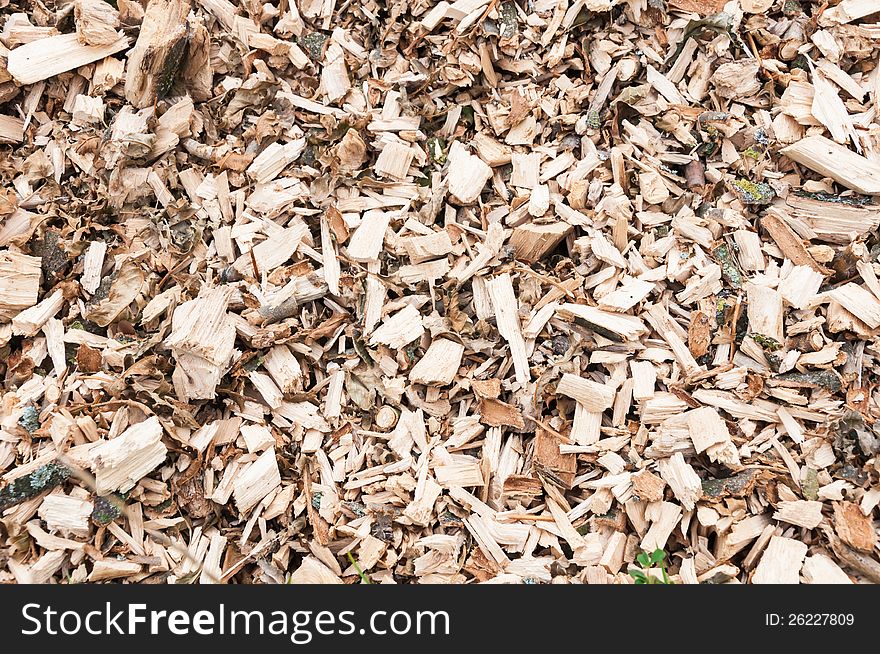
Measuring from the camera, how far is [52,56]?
7.34 ft

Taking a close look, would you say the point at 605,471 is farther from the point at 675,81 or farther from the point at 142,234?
the point at 142,234

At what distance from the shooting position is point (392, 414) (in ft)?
6.72

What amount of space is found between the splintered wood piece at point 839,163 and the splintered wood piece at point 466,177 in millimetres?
904

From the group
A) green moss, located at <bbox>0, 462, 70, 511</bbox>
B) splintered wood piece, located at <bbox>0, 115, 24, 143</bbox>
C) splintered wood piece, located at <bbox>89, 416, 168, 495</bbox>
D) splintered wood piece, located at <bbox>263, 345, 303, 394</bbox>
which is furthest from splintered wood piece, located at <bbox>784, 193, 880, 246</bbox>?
splintered wood piece, located at <bbox>0, 115, 24, 143</bbox>

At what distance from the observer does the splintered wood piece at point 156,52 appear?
7.22ft

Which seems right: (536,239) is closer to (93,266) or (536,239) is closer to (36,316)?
(93,266)

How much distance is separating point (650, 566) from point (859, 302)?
0.92 metres

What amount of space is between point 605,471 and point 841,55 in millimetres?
1471

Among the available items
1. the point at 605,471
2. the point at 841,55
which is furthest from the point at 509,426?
the point at 841,55

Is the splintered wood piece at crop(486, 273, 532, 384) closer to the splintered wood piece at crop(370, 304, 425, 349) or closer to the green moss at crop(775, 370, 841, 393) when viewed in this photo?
the splintered wood piece at crop(370, 304, 425, 349)

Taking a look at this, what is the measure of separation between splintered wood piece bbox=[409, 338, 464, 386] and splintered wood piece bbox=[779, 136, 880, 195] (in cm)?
116

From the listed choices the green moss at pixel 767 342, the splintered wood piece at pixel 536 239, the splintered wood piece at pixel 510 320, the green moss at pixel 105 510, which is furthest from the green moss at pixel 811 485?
the green moss at pixel 105 510

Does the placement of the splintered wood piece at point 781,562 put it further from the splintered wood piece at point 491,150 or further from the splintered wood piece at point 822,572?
the splintered wood piece at point 491,150

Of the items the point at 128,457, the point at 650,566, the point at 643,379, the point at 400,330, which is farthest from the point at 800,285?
the point at 128,457
